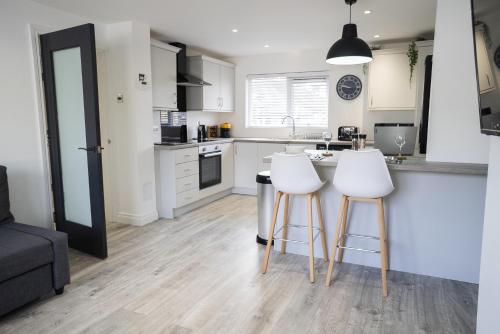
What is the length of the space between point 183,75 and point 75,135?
7.04ft

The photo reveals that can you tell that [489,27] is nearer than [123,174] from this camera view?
Yes

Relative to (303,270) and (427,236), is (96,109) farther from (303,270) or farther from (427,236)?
(427,236)

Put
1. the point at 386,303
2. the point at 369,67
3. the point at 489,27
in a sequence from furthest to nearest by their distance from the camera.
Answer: the point at 369,67 → the point at 386,303 → the point at 489,27

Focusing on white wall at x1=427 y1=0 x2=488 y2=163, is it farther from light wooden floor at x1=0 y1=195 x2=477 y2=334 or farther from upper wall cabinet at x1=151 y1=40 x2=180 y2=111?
upper wall cabinet at x1=151 y1=40 x2=180 y2=111

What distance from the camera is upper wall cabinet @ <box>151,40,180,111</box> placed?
4.36 metres

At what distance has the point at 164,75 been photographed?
14.9 feet

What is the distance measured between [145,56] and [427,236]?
11.5 ft

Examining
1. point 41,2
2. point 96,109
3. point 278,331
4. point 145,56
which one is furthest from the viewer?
point 145,56

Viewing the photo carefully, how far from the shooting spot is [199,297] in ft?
8.12

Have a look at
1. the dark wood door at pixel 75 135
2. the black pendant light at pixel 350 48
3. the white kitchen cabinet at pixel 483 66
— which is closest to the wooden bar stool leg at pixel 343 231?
A: the black pendant light at pixel 350 48

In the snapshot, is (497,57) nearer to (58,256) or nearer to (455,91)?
(455,91)

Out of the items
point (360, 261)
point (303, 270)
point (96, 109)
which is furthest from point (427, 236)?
point (96, 109)

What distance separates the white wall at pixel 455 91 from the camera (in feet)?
8.13

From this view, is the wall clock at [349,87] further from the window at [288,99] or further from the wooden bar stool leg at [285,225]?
the wooden bar stool leg at [285,225]
